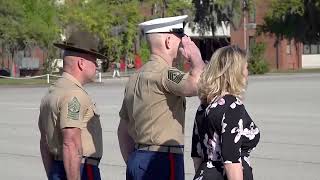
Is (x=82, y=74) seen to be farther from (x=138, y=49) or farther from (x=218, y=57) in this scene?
(x=138, y=49)

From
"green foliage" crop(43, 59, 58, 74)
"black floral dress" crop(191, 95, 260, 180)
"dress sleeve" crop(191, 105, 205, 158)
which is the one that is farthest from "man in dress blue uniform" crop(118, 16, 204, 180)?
"green foliage" crop(43, 59, 58, 74)

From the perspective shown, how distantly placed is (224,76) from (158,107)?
0.75m

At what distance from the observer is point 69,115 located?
5012 millimetres

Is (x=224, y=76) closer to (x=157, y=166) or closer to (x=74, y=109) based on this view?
(x=157, y=166)

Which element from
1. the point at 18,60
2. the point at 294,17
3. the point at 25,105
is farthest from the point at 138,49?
the point at 25,105

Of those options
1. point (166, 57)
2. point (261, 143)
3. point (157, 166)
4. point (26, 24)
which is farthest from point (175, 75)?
point (26, 24)

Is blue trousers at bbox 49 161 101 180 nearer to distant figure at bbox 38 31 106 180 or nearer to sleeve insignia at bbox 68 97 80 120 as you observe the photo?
distant figure at bbox 38 31 106 180

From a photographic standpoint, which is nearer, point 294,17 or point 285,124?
point 285,124

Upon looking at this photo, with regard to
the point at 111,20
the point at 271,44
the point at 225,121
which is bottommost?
the point at 225,121

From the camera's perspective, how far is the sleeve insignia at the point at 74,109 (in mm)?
5012

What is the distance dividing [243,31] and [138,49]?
59.6ft

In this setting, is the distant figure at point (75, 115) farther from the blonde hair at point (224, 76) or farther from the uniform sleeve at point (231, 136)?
the uniform sleeve at point (231, 136)

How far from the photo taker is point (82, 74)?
5.25 metres

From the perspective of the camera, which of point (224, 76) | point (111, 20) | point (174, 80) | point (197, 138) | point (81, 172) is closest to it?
point (224, 76)
